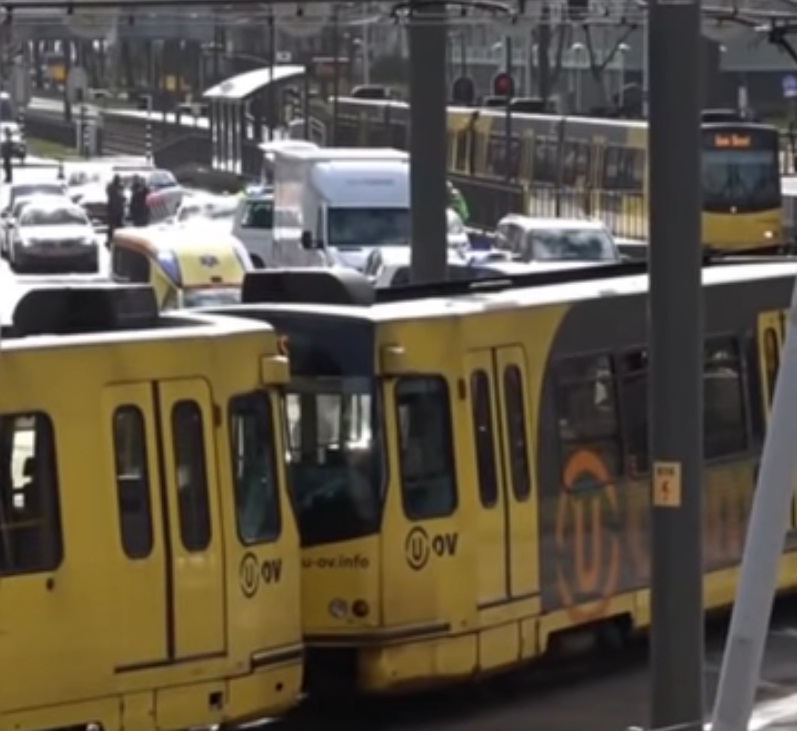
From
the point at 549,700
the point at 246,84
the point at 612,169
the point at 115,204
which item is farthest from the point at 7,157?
the point at 549,700

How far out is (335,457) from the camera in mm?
15953

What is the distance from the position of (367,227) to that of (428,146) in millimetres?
18860

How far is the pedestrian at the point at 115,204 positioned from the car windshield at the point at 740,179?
16.6m


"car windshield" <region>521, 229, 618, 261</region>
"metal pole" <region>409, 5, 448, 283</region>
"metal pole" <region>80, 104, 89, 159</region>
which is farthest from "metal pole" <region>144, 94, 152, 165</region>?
"metal pole" <region>409, 5, 448, 283</region>

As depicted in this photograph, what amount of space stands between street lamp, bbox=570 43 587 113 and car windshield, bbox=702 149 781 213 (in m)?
17.6

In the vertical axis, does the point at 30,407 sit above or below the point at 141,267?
above

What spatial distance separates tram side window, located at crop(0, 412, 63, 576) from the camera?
44.4ft

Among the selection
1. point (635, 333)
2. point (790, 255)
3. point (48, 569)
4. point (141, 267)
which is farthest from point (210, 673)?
point (141, 267)

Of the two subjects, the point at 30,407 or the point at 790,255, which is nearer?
the point at 30,407

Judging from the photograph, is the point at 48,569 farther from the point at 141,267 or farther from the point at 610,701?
the point at 141,267

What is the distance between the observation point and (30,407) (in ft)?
44.7

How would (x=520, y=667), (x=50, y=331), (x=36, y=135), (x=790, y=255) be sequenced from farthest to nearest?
1. (x=36, y=135)
2. (x=790, y=255)
3. (x=520, y=667)
4. (x=50, y=331)

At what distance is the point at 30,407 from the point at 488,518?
383 cm

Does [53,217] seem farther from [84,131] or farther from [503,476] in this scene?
[503,476]
